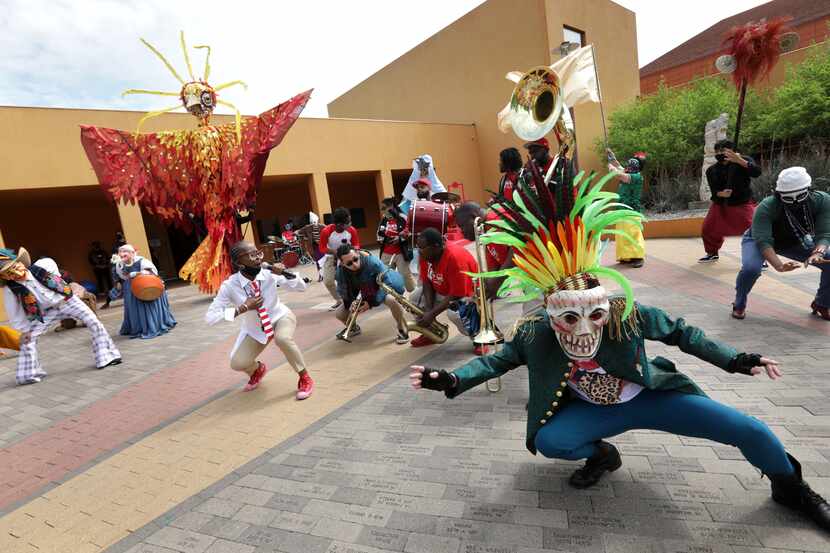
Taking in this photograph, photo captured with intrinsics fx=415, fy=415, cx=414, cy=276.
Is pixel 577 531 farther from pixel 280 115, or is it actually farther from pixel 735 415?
pixel 280 115

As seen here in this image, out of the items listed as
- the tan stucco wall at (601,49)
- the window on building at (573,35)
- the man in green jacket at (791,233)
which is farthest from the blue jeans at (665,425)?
the window on building at (573,35)

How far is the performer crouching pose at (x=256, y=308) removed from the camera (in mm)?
3816

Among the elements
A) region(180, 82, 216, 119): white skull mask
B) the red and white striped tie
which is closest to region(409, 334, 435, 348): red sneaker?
the red and white striped tie

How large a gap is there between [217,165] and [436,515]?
647cm

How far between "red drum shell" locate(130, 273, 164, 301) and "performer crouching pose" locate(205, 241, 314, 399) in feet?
13.2

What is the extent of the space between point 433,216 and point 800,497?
13.6 feet

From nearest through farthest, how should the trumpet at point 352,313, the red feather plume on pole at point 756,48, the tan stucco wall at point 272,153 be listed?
the trumpet at point 352,313 < the red feather plume on pole at point 756,48 < the tan stucco wall at point 272,153

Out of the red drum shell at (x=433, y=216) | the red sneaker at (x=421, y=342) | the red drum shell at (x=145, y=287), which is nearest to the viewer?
the red sneaker at (x=421, y=342)

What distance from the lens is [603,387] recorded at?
2.00 metres

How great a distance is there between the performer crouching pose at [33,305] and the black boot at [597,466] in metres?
6.00

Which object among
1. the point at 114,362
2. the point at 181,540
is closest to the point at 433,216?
the point at 181,540

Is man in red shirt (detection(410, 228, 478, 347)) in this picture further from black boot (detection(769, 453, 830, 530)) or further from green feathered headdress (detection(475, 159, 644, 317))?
black boot (detection(769, 453, 830, 530))

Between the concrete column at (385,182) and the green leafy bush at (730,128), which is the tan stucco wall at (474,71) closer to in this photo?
the concrete column at (385,182)

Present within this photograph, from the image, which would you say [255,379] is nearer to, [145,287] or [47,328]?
[47,328]
